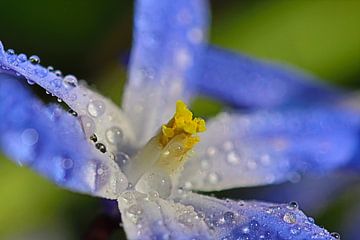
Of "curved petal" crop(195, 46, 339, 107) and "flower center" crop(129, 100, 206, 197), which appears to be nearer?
"flower center" crop(129, 100, 206, 197)

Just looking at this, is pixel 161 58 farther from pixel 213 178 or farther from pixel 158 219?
pixel 158 219

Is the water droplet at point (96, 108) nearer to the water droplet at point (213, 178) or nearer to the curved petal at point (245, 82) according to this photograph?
the water droplet at point (213, 178)

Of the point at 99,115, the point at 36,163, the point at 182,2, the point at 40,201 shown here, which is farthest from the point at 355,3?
the point at 36,163

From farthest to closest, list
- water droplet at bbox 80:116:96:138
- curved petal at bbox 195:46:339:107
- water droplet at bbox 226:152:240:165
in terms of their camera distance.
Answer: curved petal at bbox 195:46:339:107
water droplet at bbox 226:152:240:165
water droplet at bbox 80:116:96:138

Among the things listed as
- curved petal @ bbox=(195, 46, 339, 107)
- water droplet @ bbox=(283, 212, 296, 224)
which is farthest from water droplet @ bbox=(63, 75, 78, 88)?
curved petal @ bbox=(195, 46, 339, 107)

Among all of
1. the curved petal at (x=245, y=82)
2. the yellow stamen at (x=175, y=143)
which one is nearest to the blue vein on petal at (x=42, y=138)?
the yellow stamen at (x=175, y=143)

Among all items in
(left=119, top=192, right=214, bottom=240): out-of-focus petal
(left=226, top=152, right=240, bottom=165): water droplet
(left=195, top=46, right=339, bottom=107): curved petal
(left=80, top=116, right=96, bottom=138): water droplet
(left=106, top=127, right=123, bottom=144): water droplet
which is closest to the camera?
(left=119, top=192, right=214, bottom=240): out-of-focus petal

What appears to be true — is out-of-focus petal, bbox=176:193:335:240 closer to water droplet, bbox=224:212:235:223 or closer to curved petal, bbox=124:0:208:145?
water droplet, bbox=224:212:235:223
